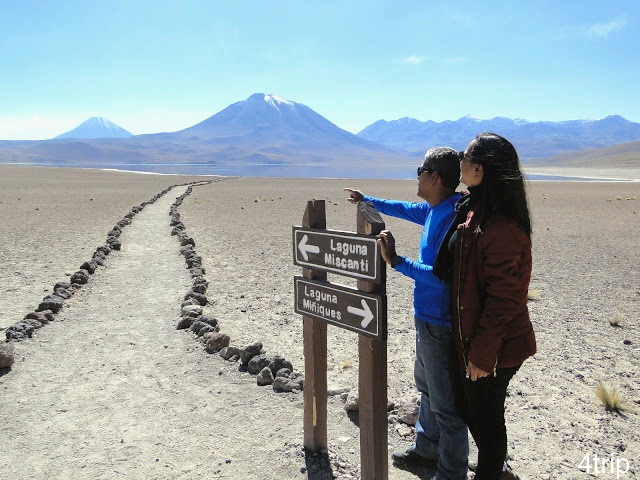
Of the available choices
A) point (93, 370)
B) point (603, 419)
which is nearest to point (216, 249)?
point (93, 370)

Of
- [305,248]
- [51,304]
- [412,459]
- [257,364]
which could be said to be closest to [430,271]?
[305,248]

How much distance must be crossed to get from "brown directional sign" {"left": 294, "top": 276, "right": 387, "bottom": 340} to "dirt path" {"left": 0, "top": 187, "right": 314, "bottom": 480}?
1.17 m

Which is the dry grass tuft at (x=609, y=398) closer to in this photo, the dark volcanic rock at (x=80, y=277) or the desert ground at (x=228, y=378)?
the desert ground at (x=228, y=378)

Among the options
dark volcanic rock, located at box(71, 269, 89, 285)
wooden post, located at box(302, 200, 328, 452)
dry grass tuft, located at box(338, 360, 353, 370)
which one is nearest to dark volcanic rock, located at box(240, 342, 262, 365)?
dry grass tuft, located at box(338, 360, 353, 370)

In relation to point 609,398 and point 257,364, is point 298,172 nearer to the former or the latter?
point 257,364

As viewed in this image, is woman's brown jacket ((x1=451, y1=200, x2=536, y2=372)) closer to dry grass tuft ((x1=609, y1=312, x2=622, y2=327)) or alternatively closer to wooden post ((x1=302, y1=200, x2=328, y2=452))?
wooden post ((x1=302, y1=200, x2=328, y2=452))

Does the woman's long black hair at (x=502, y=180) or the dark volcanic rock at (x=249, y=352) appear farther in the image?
the dark volcanic rock at (x=249, y=352)

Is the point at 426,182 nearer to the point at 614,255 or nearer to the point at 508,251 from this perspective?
the point at 508,251

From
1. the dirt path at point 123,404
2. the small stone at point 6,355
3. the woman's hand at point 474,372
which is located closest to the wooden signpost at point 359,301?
the woman's hand at point 474,372

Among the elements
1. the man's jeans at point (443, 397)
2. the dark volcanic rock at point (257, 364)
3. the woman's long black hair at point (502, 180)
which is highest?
the woman's long black hair at point (502, 180)

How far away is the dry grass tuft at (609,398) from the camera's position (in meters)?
4.61

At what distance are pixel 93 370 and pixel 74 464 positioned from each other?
1721 millimetres

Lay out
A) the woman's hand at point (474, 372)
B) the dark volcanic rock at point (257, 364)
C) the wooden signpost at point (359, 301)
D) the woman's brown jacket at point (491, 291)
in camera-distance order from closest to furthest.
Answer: the woman's brown jacket at point (491, 291)
the woman's hand at point (474, 372)
the wooden signpost at point (359, 301)
the dark volcanic rock at point (257, 364)

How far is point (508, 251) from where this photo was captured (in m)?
2.51
